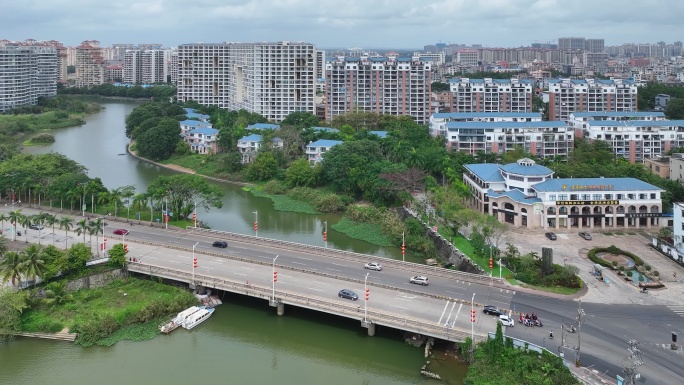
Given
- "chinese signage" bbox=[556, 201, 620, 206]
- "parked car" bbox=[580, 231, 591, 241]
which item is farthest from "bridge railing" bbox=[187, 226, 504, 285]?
"chinese signage" bbox=[556, 201, 620, 206]

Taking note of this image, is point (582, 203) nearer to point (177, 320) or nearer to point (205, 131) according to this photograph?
point (177, 320)

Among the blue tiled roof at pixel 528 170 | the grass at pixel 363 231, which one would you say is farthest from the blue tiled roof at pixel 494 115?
the grass at pixel 363 231

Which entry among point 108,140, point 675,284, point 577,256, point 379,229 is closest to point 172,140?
point 108,140

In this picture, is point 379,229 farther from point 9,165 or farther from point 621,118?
point 621,118

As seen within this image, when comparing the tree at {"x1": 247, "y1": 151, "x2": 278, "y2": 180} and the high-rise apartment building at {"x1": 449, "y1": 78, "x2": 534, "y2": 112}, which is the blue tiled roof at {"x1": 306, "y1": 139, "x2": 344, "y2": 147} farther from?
the high-rise apartment building at {"x1": 449, "y1": 78, "x2": 534, "y2": 112}

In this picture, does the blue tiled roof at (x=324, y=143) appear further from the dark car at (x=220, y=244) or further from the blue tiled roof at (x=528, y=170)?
the dark car at (x=220, y=244)

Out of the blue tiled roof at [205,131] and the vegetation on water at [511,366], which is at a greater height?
the blue tiled roof at [205,131]
